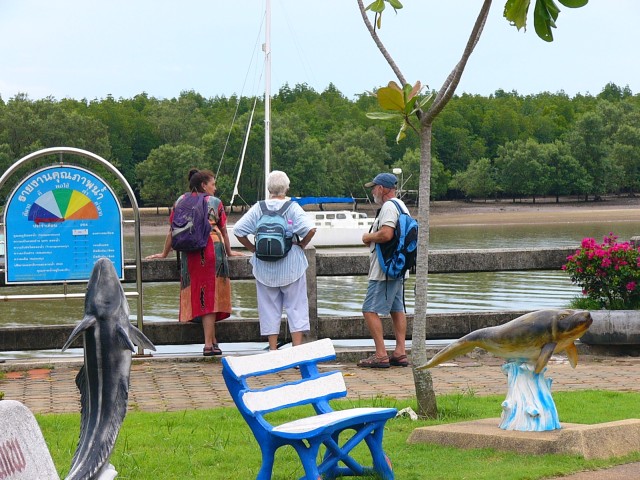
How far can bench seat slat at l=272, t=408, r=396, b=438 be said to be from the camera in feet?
18.5

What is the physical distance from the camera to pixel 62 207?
11.2 metres

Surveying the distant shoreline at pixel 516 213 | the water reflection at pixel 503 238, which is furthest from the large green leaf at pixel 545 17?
the distant shoreline at pixel 516 213

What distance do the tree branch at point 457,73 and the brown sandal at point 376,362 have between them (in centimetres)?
342

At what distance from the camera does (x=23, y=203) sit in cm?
1113

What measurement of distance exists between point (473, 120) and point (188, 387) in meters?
128

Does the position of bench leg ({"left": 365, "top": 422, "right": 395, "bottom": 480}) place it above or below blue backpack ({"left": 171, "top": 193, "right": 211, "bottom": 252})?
below

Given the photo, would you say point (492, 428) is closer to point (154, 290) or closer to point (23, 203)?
point (23, 203)

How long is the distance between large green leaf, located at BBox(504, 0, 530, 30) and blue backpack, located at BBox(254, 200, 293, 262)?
13.7 feet

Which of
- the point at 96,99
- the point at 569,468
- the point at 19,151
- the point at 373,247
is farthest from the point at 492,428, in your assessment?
the point at 96,99

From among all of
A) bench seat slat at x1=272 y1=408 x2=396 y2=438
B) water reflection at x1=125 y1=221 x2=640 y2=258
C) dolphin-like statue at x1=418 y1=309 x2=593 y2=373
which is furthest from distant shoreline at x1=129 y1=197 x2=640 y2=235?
bench seat slat at x1=272 y1=408 x2=396 y2=438

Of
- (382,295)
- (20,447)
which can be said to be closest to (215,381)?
(382,295)

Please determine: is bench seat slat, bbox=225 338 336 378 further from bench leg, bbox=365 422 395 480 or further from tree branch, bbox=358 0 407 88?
tree branch, bbox=358 0 407 88

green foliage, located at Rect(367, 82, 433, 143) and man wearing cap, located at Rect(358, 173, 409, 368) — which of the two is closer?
green foliage, located at Rect(367, 82, 433, 143)

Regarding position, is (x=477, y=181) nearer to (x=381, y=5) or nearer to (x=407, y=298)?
(x=407, y=298)
